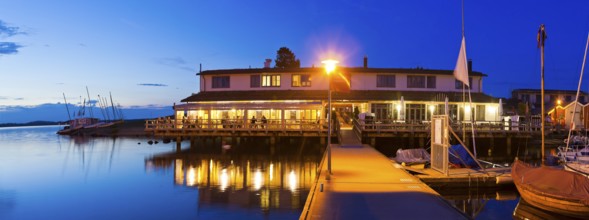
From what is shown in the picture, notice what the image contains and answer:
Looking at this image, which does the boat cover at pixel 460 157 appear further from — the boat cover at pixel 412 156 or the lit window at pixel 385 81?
the lit window at pixel 385 81

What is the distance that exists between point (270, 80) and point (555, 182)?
114ft

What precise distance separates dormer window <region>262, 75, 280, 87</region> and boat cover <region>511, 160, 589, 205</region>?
106 feet

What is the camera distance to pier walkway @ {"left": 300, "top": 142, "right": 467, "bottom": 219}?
37.2 feet

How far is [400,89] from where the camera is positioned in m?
47.1

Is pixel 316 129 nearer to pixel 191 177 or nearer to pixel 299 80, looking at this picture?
pixel 191 177

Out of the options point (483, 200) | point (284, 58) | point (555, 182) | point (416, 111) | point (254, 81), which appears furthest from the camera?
point (284, 58)

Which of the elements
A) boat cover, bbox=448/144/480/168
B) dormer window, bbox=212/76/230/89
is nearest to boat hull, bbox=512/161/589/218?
boat cover, bbox=448/144/480/168

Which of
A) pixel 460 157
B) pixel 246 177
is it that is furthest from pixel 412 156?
pixel 246 177

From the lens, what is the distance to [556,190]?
1529cm

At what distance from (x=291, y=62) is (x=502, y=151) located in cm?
5232

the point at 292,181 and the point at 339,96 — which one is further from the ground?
the point at 339,96

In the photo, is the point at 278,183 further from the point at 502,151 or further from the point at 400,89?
the point at 400,89

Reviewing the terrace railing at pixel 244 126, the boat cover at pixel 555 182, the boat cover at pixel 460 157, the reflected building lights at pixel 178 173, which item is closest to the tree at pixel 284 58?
the terrace railing at pixel 244 126

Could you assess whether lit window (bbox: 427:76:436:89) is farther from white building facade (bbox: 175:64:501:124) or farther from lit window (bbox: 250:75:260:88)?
lit window (bbox: 250:75:260:88)
